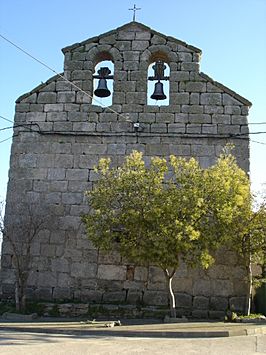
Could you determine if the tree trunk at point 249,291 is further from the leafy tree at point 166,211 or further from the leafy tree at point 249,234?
the leafy tree at point 166,211

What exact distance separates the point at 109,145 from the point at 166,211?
311cm

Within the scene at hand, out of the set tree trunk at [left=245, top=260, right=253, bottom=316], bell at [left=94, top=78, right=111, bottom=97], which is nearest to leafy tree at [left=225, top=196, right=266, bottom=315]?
tree trunk at [left=245, top=260, right=253, bottom=316]

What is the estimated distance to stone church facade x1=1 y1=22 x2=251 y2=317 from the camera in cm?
1090

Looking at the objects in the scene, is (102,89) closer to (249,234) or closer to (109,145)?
(109,145)

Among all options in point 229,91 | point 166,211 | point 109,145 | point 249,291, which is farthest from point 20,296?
point 229,91

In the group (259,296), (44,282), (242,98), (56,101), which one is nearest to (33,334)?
(44,282)

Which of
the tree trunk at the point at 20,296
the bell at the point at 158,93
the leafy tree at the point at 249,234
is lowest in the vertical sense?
the tree trunk at the point at 20,296

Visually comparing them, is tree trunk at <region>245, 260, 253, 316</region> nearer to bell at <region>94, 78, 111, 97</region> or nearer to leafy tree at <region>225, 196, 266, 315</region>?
leafy tree at <region>225, 196, 266, 315</region>

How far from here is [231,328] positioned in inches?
332

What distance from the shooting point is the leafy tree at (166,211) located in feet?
30.9

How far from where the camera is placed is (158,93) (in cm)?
1201

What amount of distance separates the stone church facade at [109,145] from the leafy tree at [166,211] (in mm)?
1194

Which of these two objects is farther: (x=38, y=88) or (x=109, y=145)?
(x=38, y=88)

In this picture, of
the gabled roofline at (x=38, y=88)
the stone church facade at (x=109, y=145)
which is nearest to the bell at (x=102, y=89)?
the stone church facade at (x=109, y=145)
